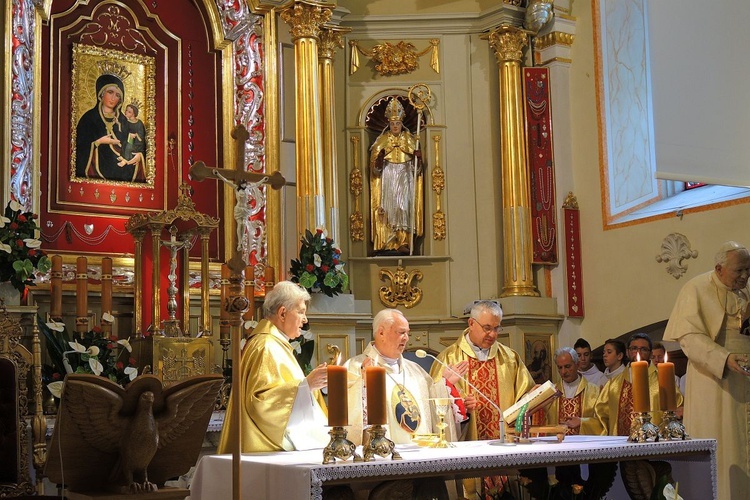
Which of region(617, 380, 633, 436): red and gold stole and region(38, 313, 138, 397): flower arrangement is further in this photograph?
region(617, 380, 633, 436): red and gold stole

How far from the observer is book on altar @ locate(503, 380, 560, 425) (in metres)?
5.38

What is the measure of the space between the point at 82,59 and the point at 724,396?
6.40m

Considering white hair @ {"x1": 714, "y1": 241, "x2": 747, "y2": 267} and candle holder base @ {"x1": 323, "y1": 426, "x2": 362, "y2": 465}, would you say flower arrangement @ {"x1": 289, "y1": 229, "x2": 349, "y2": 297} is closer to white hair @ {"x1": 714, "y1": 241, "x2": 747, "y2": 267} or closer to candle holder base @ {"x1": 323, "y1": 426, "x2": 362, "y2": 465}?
white hair @ {"x1": 714, "y1": 241, "x2": 747, "y2": 267}

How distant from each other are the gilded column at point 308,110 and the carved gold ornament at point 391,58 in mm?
895

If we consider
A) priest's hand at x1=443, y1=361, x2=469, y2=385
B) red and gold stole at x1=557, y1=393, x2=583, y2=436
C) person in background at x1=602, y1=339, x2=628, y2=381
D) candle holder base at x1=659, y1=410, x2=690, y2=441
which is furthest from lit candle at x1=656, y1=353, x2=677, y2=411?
person in background at x1=602, y1=339, x2=628, y2=381

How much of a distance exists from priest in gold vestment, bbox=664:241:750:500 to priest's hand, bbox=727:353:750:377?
6cm

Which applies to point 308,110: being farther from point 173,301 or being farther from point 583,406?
point 583,406

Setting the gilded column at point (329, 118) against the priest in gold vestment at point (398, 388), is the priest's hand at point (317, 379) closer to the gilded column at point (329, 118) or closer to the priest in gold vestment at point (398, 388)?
the priest in gold vestment at point (398, 388)

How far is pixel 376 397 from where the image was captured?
4473mm

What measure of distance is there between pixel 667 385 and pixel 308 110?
5.54 metres

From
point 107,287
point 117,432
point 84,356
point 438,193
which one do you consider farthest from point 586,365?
point 117,432

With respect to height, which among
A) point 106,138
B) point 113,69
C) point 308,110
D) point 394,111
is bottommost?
point 106,138

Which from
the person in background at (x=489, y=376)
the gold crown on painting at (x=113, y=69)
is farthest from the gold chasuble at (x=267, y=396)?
the gold crown on painting at (x=113, y=69)

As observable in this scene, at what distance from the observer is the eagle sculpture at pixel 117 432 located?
4145 mm
